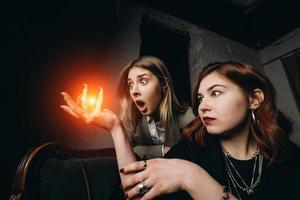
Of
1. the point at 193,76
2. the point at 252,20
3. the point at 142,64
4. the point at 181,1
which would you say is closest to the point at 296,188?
the point at 142,64

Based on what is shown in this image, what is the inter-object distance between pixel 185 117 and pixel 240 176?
1091mm

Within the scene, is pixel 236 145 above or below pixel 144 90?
below

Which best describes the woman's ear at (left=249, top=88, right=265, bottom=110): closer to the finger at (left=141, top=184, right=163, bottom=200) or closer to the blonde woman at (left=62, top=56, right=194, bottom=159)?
→ the blonde woman at (left=62, top=56, right=194, bottom=159)

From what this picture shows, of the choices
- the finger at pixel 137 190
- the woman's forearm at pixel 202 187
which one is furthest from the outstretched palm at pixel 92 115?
the woman's forearm at pixel 202 187

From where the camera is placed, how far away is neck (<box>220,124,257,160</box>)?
1657mm

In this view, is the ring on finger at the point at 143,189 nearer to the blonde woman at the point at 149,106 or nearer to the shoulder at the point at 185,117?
the blonde woman at the point at 149,106

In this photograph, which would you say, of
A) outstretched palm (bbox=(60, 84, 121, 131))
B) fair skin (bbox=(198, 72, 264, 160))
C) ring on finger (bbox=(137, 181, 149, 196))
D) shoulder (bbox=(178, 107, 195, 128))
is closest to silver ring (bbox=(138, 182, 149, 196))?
ring on finger (bbox=(137, 181, 149, 196))

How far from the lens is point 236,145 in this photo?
1.67m

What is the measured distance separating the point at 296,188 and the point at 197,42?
8.66 ft

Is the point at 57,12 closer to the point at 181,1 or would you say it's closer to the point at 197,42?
the point at 181,1

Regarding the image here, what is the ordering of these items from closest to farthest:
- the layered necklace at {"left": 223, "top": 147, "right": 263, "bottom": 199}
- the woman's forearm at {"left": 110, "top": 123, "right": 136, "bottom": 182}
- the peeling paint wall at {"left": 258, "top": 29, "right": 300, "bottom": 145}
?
the woman's forearm at {"left": 110, "top": 123, "right": 136, "bottom": 182}, the layered necklace at {"left": 223, "top": 147, "right": 263, "bottom": 199}, the peeling paint wall at {"left": 258, "top": 29, "right": 300, "bottom": 145}

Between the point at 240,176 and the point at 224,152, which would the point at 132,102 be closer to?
the point at 224,152

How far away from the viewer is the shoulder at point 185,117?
2510mm

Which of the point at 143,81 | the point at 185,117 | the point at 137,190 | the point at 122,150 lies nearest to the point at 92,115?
the point at 122,150
